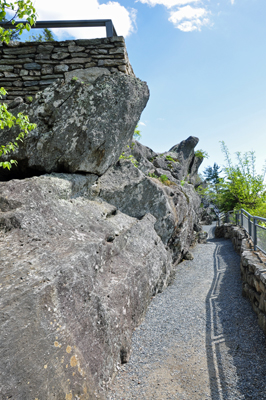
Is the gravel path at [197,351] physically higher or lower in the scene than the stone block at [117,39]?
lower

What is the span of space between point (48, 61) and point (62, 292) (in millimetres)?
6115

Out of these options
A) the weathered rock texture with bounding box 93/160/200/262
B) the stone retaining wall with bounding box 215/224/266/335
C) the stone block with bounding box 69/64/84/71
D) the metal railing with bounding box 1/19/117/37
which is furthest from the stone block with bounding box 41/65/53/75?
the stone retaining wall with bounding box 215/224/266/335

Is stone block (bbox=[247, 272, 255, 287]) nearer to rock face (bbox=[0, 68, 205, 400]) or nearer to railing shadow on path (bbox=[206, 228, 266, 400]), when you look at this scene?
railing shadow on path (bbox=[206, 228, 266, 400])

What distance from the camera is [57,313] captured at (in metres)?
3.17

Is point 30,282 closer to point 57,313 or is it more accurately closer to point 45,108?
point 57,313

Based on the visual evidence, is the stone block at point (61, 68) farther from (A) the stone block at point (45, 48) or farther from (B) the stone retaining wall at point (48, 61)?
(A) the stone block at point (45, 48)

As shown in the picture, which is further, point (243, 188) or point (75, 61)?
point (243, 188)

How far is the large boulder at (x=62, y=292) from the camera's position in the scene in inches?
108

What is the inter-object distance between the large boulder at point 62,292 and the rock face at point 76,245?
0.01 m

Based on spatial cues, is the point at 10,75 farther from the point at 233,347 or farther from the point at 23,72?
the point at 233,347

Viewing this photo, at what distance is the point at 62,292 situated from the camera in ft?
11.0

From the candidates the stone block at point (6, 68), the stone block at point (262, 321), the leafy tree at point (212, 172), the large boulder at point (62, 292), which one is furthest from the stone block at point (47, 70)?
the leafy tree at point (212, 172)

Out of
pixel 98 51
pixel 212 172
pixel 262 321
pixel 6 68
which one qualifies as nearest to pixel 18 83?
pixel 6 68

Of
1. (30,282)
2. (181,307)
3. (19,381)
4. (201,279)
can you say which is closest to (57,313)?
(30,282)
